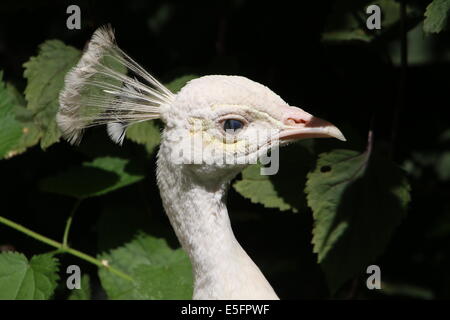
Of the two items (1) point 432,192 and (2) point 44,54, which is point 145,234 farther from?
(1) point 432,192

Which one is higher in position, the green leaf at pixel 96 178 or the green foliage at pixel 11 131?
the green foliage at pixel 11 131

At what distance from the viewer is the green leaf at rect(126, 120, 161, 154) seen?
7.64 feet

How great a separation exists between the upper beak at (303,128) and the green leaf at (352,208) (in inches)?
17.2

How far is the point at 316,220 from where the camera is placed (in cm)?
209

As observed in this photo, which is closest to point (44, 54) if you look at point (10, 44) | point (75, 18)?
point (75, 18)

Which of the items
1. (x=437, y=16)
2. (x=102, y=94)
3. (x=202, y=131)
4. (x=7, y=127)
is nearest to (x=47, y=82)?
(x=7, y=127)

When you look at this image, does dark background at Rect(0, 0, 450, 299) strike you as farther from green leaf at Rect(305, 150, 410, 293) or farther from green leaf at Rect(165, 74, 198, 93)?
green leaf at Rect(305, 150, 410, 293)

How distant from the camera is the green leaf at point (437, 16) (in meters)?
1.82

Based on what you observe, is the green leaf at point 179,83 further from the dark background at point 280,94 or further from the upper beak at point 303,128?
the upper beak at point 303,128

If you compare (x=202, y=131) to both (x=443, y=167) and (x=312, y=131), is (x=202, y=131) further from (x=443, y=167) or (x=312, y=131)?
(x=443, y=167)

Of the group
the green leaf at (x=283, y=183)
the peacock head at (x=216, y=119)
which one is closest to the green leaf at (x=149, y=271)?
the green leaf at (x=283, y=183)

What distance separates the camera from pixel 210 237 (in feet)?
5.89

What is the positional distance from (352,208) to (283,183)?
0.93ft
